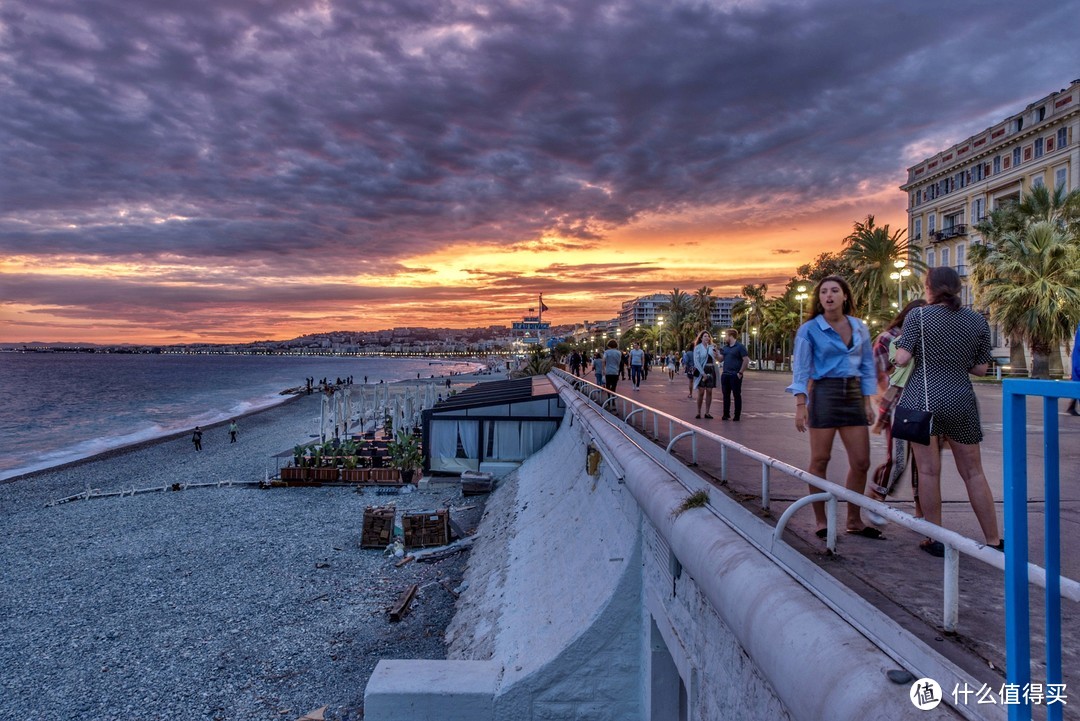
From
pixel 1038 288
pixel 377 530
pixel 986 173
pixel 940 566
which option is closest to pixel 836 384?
pixel 940 566

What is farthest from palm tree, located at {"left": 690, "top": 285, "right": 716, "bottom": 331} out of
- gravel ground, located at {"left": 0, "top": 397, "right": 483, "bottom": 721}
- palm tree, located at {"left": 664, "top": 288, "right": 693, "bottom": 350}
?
gravel ground, located at {"left": 0, "top": 397, "right": 483, "bottom": 721}

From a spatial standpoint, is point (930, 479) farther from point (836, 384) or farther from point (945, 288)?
point (945, 288)

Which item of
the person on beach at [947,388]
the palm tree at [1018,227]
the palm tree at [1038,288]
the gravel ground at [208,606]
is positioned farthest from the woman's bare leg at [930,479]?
the palm tree at [1018,227]

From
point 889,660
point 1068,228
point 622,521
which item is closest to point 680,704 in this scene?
point 622,521

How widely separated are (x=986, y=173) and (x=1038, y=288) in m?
28.1

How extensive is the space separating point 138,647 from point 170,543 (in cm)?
659

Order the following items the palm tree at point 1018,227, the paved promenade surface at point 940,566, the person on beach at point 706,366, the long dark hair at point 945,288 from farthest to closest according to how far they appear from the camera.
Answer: the palm tree at point 1018,227 → the person on beach at point 706,366 → the long dark hair at point 945,288 → the paved promenade surface at point 940,566

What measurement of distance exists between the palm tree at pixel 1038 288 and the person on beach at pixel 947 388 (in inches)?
1084

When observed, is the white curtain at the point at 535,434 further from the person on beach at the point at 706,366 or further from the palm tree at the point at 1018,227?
the palm tree at the point at 1018,227

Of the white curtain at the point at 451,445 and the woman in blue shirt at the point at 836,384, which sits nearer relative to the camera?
the woman in blue shirt at the point at 836,384

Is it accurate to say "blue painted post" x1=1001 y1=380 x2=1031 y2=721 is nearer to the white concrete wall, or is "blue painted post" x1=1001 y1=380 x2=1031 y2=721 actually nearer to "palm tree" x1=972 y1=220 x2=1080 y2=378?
the white concrete wall

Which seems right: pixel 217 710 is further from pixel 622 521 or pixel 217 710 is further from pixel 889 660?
pixel 889 660

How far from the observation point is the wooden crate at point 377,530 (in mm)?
14398

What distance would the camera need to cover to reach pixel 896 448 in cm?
455
